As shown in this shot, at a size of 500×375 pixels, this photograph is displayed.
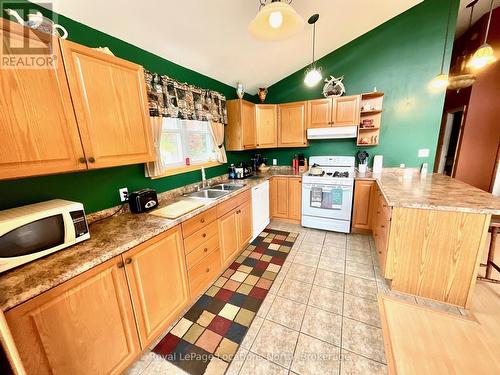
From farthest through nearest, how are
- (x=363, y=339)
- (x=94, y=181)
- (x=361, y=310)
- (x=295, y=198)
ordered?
(x=295, y=198)
(x=361, y=310)
(x=94, y=181)
(x=363, y=339)

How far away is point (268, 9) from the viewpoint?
1240 millimetres

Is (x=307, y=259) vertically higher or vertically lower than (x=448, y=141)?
lower

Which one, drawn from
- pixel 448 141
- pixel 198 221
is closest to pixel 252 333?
pixel 198 221

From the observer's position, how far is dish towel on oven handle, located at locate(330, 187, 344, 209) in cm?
305

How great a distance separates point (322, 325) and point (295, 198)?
210cm

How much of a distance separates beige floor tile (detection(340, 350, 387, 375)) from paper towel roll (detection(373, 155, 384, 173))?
273 cm

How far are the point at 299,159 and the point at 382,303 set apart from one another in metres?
2.59

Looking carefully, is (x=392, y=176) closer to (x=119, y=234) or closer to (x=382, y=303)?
(x=382, y=303)

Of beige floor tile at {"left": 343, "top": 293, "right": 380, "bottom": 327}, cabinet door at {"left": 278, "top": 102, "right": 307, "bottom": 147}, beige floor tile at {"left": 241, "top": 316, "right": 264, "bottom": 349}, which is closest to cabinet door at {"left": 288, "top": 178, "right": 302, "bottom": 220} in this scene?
cabinet door at {"left": 278, "top": 102, "right": 307, "bottom": 147}

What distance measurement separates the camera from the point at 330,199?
3.13 metres

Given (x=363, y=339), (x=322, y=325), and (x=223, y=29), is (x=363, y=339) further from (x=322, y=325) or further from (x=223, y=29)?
(x=223, y=29)

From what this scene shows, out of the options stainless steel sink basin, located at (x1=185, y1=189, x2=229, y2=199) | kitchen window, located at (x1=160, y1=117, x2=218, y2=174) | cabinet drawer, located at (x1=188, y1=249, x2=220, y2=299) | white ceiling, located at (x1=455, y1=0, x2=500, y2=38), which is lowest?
cabinet drawer, located at (x1=188, y1=249, x2=220, y2=299)

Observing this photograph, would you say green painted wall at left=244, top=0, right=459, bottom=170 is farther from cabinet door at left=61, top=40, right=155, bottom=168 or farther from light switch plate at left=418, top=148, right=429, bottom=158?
Answer: cabinet door at left=61, top=40, right=155, bottom=168

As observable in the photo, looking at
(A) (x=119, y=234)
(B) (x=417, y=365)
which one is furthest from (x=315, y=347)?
(A) (x=119, y=234)
